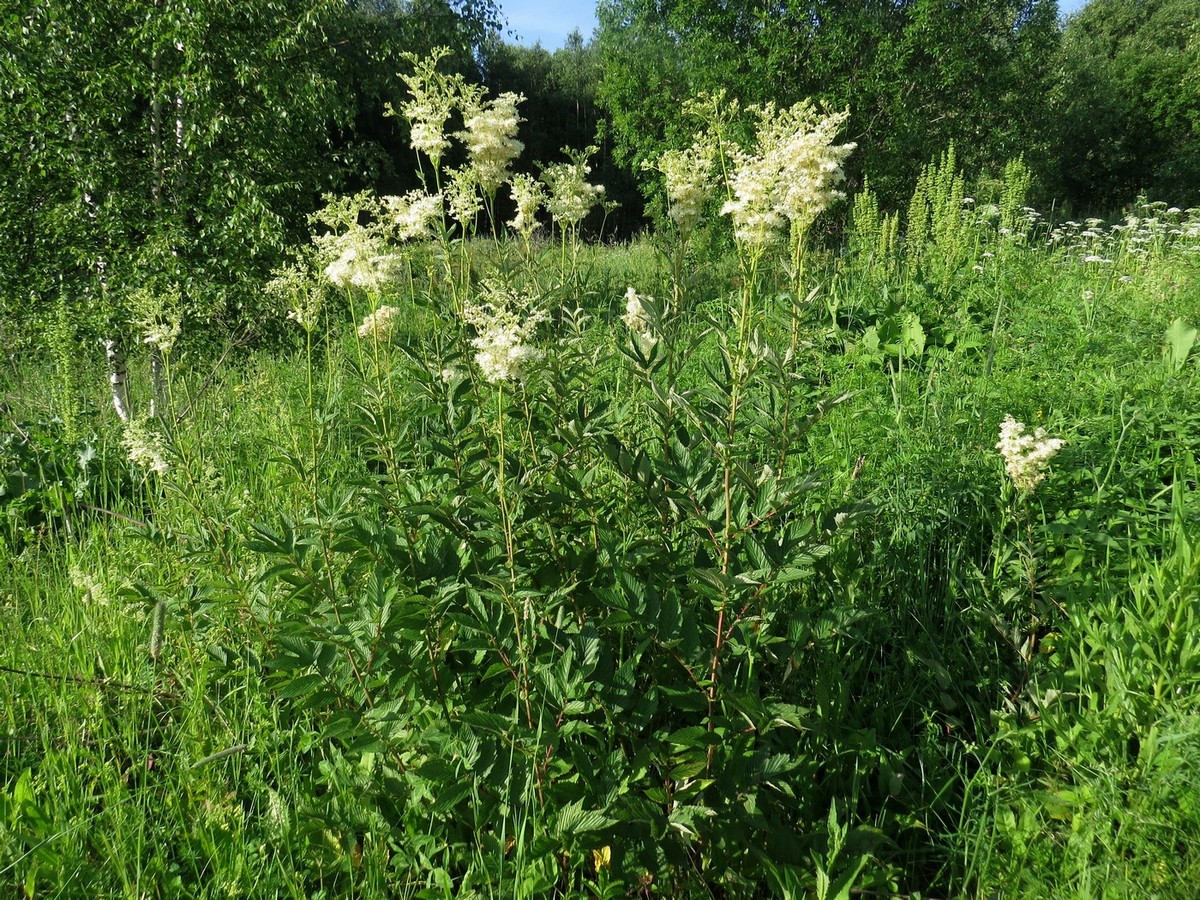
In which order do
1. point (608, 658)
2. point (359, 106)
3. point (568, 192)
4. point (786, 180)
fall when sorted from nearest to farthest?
point (608, 658)
point (786, 180)
point (568, 192)
point (359, 106)

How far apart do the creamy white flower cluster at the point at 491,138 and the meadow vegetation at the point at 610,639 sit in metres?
0.02

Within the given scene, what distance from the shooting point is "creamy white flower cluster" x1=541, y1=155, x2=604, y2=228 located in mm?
2580

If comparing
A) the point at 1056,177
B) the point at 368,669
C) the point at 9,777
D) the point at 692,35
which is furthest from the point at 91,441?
the point at 1056,177

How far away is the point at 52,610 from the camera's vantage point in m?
2.46

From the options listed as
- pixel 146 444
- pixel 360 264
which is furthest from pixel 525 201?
pixel 146 444

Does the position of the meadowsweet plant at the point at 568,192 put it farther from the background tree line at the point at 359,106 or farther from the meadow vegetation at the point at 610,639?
the background tree line at the point at 359,106

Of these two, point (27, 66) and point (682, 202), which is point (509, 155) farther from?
point (27, 66)

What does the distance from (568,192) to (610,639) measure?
5.22 ft

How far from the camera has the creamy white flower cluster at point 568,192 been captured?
2580 millimetres

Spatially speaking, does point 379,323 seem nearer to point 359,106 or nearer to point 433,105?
point 433,105

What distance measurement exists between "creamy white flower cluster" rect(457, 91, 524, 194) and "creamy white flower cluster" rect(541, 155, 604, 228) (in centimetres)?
34

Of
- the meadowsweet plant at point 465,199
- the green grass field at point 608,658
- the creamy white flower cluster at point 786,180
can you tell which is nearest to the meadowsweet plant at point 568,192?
the green grass field at point 608,658

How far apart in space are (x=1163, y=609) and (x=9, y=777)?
2712 mm

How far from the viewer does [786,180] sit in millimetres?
1739
